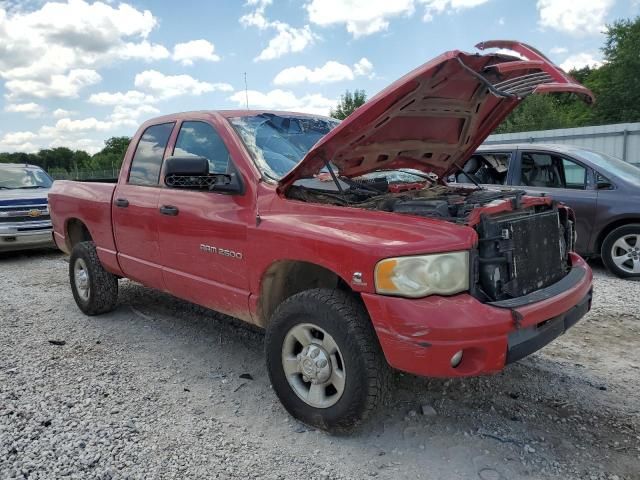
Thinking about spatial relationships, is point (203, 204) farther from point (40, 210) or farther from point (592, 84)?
point (592, 84)

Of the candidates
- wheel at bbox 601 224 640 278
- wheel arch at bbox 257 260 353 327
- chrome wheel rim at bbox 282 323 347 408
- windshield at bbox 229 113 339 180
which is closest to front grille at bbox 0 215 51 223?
windshield at bbox 229 113 339 180

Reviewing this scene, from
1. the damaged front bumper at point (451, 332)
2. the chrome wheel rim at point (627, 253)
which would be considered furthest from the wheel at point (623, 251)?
the damaged front bumper at point (451, 332)

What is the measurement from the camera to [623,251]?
20.4 ft

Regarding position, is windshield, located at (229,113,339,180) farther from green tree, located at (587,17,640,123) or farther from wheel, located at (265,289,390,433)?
green tree, located at (587,17,640,123)

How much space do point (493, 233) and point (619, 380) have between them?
173 centimetres

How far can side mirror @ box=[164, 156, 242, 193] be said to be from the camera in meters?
3.19

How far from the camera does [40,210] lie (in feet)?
28.7

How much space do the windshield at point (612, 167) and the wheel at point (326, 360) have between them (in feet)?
17.2

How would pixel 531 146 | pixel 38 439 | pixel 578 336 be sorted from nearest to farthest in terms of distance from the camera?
pixel 38 439
pixel 578 336
pixel 531 146

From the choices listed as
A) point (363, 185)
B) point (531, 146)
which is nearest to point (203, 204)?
point (363, 185)

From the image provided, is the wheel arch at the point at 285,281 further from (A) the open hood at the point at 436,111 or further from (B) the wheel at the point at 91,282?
(B) the wheel at the point at 91,282

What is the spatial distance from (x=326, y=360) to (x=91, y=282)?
3.15 m

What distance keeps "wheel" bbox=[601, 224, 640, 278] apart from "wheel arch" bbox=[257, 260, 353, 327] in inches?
180

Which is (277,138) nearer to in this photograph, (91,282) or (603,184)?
(91,282)
